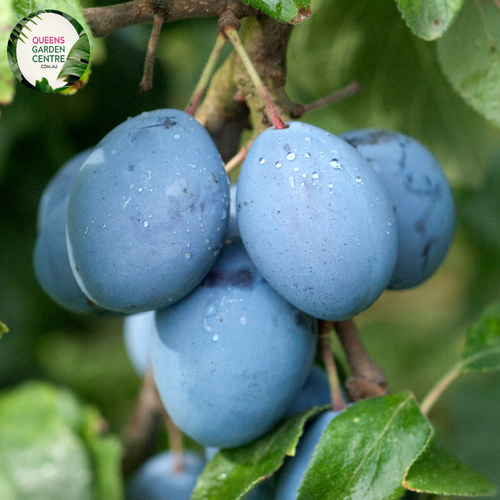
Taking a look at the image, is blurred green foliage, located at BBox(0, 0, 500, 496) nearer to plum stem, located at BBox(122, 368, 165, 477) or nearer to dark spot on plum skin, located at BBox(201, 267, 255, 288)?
plum stem, located at BBox(122, 368, 165, 477)

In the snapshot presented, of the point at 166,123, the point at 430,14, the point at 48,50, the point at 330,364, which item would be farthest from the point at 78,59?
the point at 330,364

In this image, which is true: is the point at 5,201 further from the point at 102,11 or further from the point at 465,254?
the point at 465,254

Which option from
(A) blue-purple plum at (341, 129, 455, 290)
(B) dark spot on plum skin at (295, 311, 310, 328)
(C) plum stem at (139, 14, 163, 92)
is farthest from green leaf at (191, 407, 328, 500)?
(C) plum stem at (139, 14, 163, 92)

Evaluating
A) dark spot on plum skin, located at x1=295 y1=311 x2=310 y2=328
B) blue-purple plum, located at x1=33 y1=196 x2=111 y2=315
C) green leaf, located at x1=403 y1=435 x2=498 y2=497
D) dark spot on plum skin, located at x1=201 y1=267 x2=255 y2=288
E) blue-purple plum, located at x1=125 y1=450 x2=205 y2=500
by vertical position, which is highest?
blue-purple plum, located at x1=33 y1=196 x2=111 y2=315

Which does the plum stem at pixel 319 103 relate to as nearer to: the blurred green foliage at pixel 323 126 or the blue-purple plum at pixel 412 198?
the blue-purple plum at pixel 412 198

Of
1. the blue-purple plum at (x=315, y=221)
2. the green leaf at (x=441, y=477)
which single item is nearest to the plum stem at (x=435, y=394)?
the green leaf at (x=441, y=477)

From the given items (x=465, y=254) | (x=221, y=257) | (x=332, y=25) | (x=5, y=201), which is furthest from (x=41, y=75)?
(x=465, y=254)
